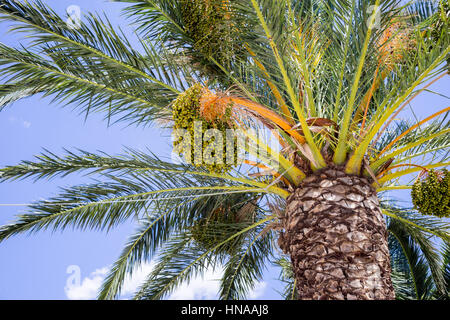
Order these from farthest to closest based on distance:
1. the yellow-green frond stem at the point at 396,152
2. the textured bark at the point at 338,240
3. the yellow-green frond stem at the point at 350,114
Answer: the yellow-green frond stem at the point at 396,152 < the textured bark at the point at 338,240 < the yellow-green frond stem at the point at 350,114

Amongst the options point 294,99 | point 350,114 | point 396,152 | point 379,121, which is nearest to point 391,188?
point 396,152

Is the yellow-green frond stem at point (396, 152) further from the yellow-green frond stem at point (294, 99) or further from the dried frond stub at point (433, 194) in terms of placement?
the yellow-green frond stem at point (294, 99)

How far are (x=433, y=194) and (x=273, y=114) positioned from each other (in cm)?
172

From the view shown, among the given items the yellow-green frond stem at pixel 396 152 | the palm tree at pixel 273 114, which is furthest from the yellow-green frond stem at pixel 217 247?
the yellow-green frond stem at pixel 396 152

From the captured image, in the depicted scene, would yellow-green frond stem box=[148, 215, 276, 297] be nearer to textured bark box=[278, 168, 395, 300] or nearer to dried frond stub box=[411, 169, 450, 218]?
textured bark box=[278, 168, 395, 300]

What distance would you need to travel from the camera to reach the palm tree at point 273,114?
12.6 feet

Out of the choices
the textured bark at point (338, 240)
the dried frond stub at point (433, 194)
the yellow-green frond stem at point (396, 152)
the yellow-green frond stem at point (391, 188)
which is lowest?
the textured bark at point (338, 240)

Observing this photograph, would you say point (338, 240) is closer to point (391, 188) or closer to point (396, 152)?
point (396, 152)

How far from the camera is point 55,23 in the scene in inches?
169

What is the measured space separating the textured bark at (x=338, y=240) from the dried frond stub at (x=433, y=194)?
45 centimetres

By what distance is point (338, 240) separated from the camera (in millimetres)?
4062
